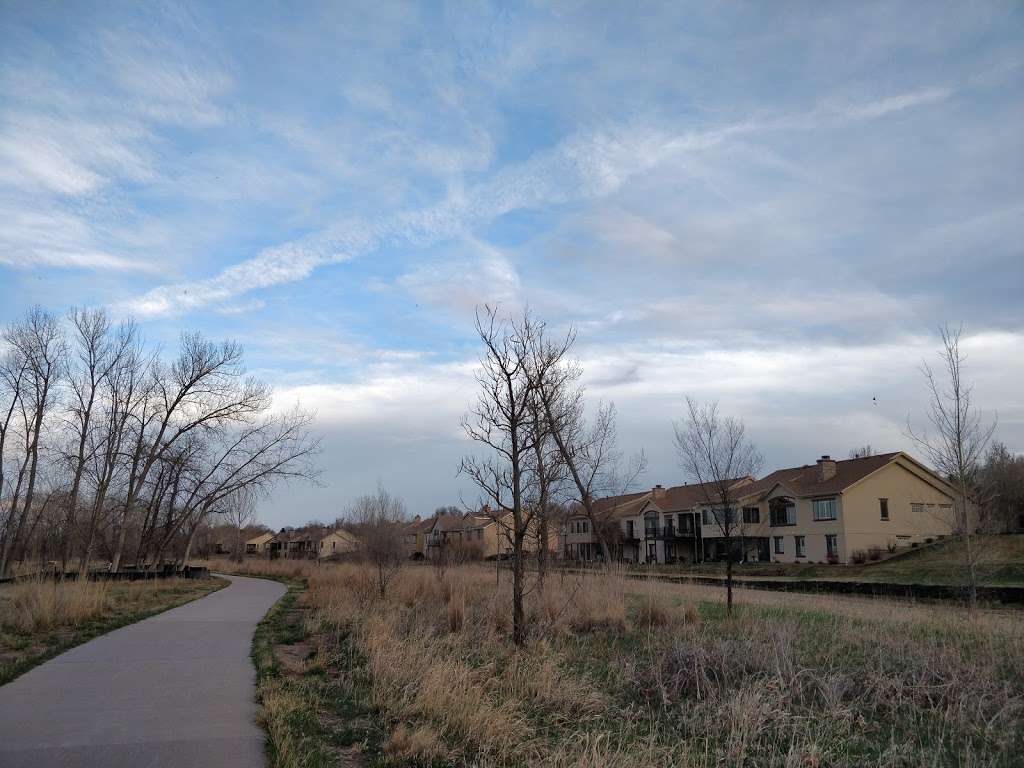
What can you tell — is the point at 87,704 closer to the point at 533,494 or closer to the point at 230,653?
the point at 230,653

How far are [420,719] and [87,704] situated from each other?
333 cm

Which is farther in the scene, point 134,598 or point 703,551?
point 703,551

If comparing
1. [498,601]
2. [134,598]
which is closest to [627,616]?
[498,601]

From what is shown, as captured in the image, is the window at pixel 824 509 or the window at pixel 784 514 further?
the window at pixel 784 514

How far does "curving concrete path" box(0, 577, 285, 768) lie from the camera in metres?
5.77

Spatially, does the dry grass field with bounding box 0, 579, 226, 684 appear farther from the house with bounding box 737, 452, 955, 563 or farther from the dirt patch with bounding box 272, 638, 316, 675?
the house with bounding box 737, 452, 955, 563

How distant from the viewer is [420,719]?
23.2ft

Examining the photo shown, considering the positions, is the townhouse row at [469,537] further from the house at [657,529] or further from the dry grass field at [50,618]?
the house at [657,529]

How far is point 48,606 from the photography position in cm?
1331

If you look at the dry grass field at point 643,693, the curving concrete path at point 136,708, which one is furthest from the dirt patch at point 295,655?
the curving concrete path at point 136,708

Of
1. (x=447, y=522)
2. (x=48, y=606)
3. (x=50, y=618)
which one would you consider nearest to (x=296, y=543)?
(x=447, y=522)

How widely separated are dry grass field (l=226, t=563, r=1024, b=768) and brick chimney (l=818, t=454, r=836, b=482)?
119 feet

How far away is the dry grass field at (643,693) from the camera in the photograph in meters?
6.41

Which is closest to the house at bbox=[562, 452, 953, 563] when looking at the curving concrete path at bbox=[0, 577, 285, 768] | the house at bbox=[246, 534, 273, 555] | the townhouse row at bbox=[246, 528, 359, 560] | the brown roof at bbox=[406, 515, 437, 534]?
the curving concrete path at bbox=[0, 577, 285, 768]
